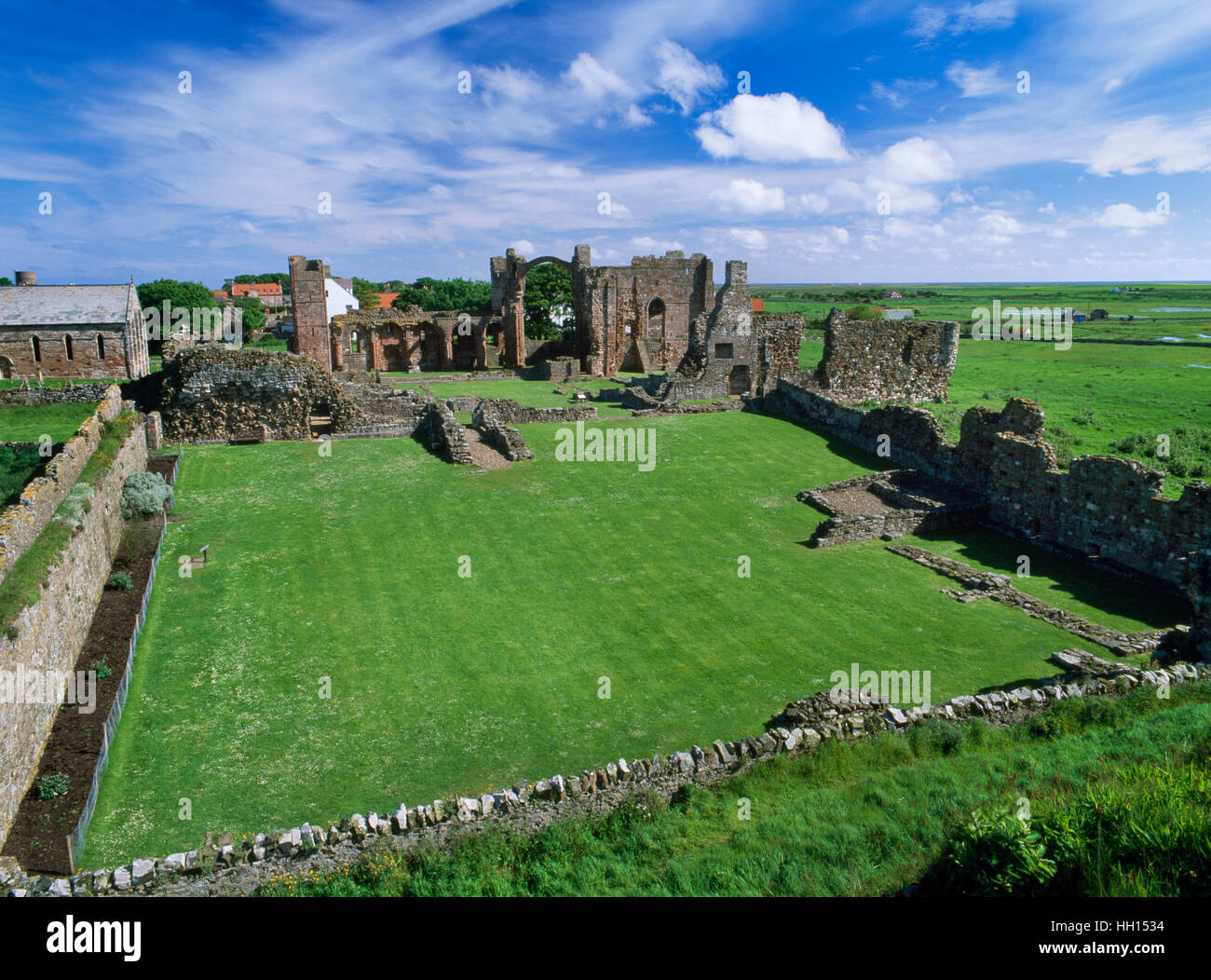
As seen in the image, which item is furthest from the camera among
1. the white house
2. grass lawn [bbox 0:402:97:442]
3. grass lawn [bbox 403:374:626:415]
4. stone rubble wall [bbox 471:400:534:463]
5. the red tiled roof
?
the red tiled roof

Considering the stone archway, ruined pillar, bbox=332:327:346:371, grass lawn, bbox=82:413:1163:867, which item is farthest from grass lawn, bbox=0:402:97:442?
the stone archway

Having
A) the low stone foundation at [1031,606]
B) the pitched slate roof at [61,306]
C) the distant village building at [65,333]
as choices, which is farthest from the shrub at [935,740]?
the pitched slate roof at [61,306]

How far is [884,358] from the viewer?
3900 cm

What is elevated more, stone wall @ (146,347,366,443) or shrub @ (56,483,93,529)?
stone wall @ (146,347,366,443)

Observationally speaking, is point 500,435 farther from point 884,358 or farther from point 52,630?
point 884,358

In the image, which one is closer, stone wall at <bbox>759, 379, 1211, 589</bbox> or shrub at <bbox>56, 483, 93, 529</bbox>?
shrub at <bbox>56, 483, 93, 529</bbox>

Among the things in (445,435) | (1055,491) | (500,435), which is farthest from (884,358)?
(445,435)

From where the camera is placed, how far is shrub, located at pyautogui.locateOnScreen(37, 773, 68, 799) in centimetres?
1075

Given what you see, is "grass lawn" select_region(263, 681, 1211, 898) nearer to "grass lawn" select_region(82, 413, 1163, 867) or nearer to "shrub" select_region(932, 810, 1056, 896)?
"shrub" select_region(932, 810, 1056, 896)

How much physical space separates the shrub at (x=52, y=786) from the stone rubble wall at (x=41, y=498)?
3.74m

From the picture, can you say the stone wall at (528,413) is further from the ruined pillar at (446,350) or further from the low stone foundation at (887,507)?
the ruined pillar at (446,350)
